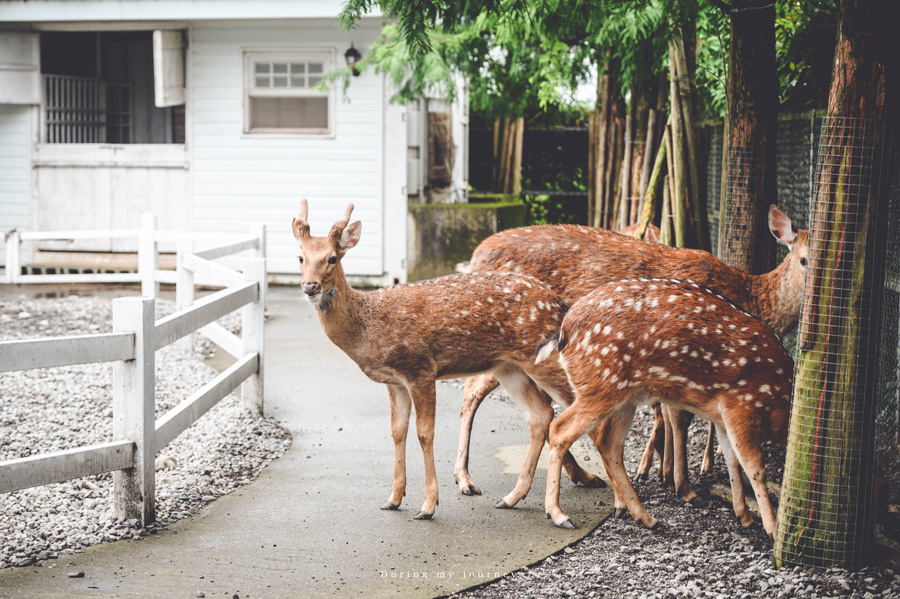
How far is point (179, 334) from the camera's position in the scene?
19.7ft

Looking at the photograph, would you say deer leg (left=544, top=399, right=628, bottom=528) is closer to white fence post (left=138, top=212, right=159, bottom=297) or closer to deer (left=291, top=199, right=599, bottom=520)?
deer (left=291, top=199, right=599, bottom=520)

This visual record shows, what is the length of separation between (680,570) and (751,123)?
3143 millimetres

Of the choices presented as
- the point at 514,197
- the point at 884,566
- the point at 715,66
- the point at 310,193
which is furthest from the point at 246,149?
the point at 884,566

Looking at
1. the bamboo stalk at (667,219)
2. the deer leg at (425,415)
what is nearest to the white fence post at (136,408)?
the deer leg at (425,415)

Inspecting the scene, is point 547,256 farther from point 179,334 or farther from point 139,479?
point 139,479

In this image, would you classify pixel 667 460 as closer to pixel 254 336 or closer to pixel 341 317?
pixel 341 317

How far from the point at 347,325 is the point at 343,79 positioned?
8954mm

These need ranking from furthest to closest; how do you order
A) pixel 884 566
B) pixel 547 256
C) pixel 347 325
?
pixel 547 256
pixel 347 325
pixel 884 566

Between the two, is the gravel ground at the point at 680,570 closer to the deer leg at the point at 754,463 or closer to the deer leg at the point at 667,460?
the deer leg at the point at 754,463

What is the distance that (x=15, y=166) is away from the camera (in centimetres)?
1505

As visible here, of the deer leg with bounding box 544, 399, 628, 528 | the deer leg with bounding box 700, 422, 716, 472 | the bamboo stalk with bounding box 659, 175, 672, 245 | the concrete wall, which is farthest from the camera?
the concrete wall

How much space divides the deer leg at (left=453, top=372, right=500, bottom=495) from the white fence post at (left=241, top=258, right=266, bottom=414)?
198cm

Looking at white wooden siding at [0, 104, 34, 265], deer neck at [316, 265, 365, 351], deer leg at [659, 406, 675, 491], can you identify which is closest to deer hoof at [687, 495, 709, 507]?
deer leg at [659, 406, 675, 491]

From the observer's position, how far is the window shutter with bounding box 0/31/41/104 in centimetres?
1461
